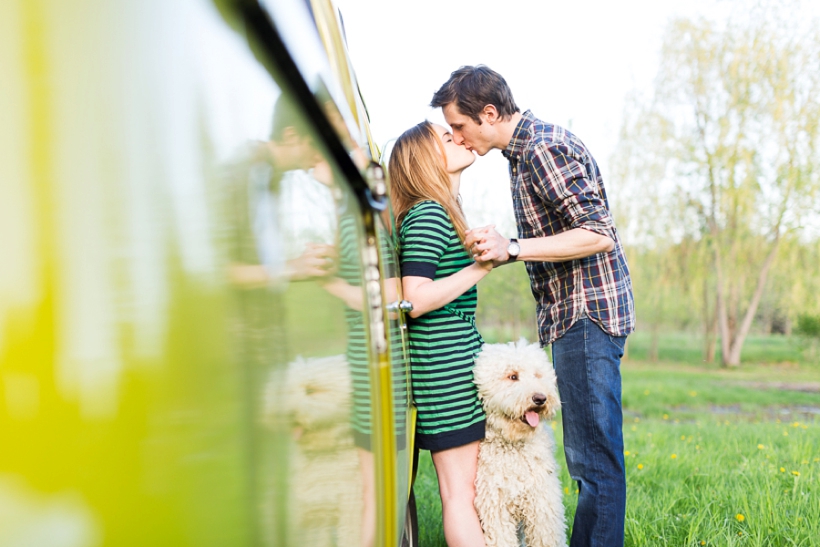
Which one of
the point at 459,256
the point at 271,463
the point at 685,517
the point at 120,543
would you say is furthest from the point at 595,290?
the point at 120,543

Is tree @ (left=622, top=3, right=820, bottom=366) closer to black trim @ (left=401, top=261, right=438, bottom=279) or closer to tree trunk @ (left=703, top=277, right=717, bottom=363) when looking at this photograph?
tree trunk @ (left=703, top=277, right=717, bottom=363)

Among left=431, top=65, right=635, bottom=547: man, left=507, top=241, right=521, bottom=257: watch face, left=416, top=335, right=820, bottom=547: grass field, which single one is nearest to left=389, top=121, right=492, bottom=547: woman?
left=507, top=241, right=521, bottom=257: watch face

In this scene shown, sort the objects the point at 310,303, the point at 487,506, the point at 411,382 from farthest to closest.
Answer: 1. the point at 487,506
2. the point at 411,382
3. the point at 310,303

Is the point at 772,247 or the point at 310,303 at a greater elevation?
the point at 772,247

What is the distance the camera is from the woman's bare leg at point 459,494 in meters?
2.26

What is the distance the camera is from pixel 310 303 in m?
0.82

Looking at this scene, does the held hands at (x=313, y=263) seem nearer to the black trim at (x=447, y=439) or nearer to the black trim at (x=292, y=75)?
the black trim at (x=292, y=75)

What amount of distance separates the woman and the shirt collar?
34 cm

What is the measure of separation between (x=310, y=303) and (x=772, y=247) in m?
16.9

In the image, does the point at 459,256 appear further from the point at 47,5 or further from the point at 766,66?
the point at 766,66

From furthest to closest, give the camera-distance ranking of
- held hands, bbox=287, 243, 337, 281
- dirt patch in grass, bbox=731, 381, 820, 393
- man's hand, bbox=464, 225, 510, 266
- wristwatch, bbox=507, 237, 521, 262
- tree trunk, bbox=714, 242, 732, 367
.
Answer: tree trunk, bbox=714, 242, 732, 367, dirt patch in grass, bbox=731, 381, 820, 393, wristwatch, bbox=507, 237, 521, 262, man's hand, bbox=464, 225, 510, 266, held hands, bbox=287, 243, 337, 281

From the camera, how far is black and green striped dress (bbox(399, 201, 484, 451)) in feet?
7.07

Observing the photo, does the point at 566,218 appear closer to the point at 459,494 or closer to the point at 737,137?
the point at 459,494

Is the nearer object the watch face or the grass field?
the watch face
